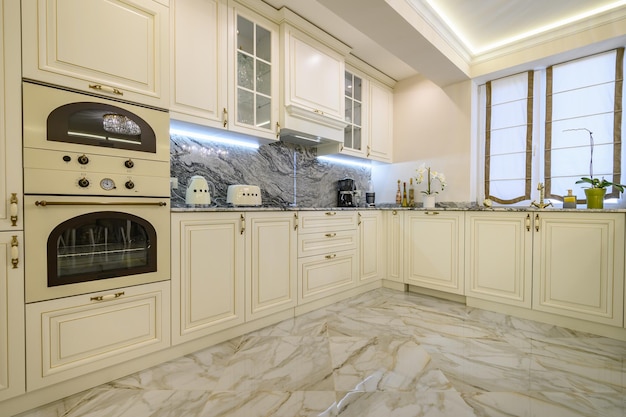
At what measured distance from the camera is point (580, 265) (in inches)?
84.1

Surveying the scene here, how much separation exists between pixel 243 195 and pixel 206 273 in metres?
0.69

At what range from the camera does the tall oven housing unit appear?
129 cm

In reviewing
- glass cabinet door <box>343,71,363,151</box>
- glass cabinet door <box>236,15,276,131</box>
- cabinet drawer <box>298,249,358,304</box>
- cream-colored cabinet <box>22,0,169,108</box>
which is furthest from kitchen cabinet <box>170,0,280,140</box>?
cabinet drawer <box>298,249,358,304</box>

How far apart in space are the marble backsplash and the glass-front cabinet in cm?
33

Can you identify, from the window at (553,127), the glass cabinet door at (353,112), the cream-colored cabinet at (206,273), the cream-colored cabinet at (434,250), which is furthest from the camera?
the glass cabinet door at (353,112)

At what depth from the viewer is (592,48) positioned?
2521 millimetres

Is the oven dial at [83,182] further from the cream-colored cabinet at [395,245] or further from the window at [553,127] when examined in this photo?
the window at [553,127]

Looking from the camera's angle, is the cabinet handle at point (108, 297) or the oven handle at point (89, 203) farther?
the cabinet handle at point (108, 297)

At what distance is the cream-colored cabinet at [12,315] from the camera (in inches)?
47.9

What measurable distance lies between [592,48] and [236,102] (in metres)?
3.07

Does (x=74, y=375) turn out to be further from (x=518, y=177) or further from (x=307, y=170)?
(x=518, y=177)

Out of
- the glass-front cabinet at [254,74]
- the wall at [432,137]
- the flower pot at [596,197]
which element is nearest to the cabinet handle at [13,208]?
the glass-front cabinet at [254,74]

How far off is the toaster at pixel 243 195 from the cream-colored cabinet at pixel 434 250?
1.67m

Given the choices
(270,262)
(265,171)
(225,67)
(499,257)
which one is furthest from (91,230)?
(499,257)
